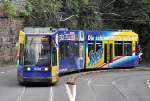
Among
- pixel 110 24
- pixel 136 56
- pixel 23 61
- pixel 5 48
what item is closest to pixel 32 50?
pixel 23 61

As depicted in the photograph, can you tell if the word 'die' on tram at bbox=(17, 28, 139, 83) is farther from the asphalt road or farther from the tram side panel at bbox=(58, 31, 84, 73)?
the asphalt road

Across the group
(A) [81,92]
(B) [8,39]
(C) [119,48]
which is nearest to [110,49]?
(C) [119,48]

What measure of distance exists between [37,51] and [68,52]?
928cm

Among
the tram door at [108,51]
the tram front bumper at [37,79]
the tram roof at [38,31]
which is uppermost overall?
the tram roof at [38,31]

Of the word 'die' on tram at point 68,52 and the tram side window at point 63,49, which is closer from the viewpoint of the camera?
the word 'die' on tram at point 68,52

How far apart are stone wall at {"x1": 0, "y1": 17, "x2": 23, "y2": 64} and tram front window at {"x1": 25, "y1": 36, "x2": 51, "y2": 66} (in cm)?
2577

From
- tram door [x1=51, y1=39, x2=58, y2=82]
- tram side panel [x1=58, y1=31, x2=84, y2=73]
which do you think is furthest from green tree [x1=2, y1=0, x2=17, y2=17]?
tram door [x1=51, y1=39, x2=58, y2=82]

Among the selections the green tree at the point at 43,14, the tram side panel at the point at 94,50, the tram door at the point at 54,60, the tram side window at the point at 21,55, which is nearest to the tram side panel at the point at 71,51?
the tram side panel at the point at 94,50

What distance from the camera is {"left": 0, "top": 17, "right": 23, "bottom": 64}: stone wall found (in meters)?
53.5

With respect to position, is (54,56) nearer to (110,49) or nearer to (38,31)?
→ (38,31)

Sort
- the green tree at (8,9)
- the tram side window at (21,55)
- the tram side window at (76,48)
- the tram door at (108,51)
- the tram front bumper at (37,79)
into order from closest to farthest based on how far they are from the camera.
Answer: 1. the tram front bumper at (37,79)
2. the tram side window at (21,55)
3. the tram side window at (76,48)
4. the tram door at (108,51)
5. the green tree at (8,9)

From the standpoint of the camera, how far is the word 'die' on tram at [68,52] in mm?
26984

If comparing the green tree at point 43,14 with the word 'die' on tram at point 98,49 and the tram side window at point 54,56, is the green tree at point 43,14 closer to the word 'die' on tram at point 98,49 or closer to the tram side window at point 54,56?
the word 'die' on tram at point 98,49

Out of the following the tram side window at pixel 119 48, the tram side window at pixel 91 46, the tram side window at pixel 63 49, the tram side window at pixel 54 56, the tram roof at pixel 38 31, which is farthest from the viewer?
the tram side window at pixel 119 48
